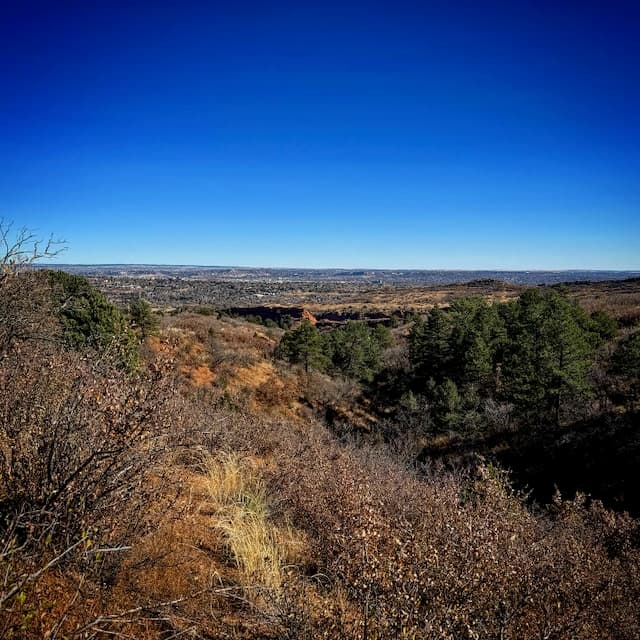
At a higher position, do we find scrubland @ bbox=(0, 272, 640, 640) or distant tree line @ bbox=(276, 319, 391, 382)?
scrubland @ bbox=(0, 272, 640, 640)

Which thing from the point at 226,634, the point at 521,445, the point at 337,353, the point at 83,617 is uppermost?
the point at 83,617

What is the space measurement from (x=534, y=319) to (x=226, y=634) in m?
25.2

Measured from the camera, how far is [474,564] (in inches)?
124

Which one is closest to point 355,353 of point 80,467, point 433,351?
point 433,351

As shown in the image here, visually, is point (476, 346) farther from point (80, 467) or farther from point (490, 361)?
point (80, 467)

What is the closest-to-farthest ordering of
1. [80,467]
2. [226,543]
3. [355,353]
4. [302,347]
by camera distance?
[80,467] → [226,543] → [302,347] → [355,353]

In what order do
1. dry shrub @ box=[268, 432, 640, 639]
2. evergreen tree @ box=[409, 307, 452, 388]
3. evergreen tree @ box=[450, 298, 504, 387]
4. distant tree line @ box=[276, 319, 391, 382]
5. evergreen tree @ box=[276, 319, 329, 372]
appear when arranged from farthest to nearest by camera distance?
distant tree line @ box=[276, 319, 391, 382], evergreen tree @ box=[276, 319, 329, 372], evergreen tree @ box=[409, 307, 452, 388], evergreen tree @ box=[450, 298, 504, 387], dry shrub @ box=[268, 432, 640, 639]

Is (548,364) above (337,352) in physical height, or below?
above

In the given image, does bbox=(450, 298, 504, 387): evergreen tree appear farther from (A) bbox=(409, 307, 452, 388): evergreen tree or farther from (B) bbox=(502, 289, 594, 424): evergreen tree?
(B) bbox=(502, 289, 594, 424): evergreen tree

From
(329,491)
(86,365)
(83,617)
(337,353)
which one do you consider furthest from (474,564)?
(337,353)

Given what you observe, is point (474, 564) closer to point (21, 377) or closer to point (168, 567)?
point (168, 567)

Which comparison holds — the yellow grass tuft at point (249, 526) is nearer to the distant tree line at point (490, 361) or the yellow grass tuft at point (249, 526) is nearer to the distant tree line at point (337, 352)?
the distant tree line at point (490, 361)

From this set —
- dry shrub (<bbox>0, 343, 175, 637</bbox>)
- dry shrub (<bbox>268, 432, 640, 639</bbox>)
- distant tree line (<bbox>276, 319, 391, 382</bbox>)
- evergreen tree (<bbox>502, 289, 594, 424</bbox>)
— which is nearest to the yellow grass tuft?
dry shrub (<bbox>268, 432, 640, 639</bbox>)

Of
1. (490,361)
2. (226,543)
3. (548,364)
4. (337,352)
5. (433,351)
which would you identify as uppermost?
(226,543)
